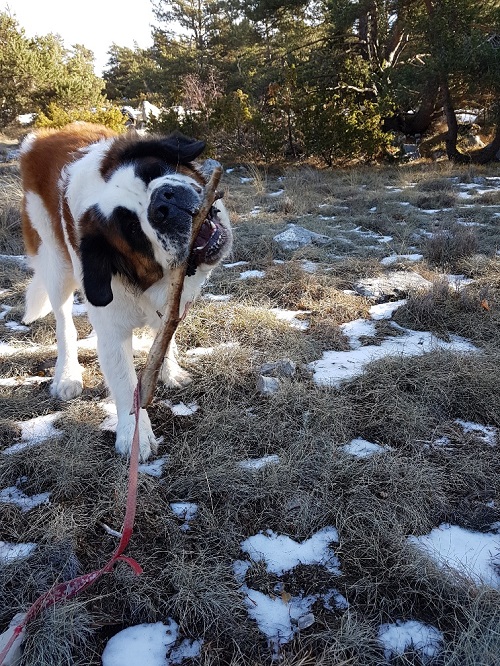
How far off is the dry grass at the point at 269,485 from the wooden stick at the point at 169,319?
0.51 meters

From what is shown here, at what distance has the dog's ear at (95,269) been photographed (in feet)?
6.70

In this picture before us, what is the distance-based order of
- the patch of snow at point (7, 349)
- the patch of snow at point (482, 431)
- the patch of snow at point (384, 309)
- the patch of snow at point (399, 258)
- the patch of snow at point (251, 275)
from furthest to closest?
the patch of snow at point (399, 258), the patch of snow at point (251, 275), the patch of snow at point (384, 309), the patch of snow at point (7, 349), the patch of snow at point (482, 431)

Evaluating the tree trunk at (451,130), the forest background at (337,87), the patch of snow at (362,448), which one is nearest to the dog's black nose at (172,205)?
the patch of snow at (362,448)

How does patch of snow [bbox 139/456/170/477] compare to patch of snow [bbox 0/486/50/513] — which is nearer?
patch of snow [bbox 0/486/50/513]

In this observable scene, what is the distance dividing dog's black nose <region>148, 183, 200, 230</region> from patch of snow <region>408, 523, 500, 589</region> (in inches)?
59.7

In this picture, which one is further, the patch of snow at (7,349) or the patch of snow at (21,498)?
the patch of snow at (7,349)

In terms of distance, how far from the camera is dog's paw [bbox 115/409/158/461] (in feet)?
7.40

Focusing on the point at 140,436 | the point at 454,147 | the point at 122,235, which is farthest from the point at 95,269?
the point at 454,147

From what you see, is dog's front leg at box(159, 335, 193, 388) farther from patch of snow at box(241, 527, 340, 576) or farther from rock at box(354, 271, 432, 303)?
rock at box(354, 271, 432, 303)

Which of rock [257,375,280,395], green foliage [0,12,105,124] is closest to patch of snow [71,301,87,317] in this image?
rock [257,375,280,395]

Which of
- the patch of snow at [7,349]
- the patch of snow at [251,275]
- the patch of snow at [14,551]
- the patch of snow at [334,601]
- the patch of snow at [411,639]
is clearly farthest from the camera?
the patch of snow at [251,275]

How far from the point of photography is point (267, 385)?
2.68 m

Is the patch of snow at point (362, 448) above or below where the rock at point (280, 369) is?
below

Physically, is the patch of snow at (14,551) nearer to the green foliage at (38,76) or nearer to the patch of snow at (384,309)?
the patch of snow at (384,309)
